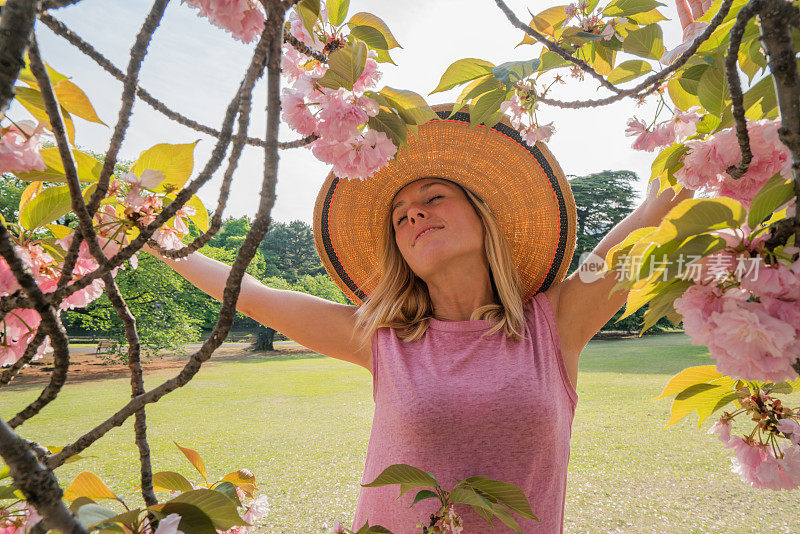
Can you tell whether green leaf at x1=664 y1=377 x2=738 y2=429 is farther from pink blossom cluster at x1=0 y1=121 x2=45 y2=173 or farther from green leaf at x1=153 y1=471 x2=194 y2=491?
pink blossom cluster at x1=0 y1=121 x2=45 y2=173

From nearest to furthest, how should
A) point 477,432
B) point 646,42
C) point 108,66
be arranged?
point 108,66 < point 646,42 < point 477,432

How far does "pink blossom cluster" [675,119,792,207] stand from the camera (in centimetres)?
49

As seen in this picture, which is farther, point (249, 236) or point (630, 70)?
point (630, 70)

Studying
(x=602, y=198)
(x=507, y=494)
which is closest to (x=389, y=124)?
(x=507, y=494)

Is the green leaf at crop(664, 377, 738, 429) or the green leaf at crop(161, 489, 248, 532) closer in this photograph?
the green leaf at crop(161, 489, 248, 532)

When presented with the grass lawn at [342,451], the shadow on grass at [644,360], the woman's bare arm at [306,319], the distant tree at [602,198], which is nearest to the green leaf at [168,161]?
the woman's bare arm at [306,319]

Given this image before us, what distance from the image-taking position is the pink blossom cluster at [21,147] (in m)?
0.43

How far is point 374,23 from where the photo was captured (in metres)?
0.63

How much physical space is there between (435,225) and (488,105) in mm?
527

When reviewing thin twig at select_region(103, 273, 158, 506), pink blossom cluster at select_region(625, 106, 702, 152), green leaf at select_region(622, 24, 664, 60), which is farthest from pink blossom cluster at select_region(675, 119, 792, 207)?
thin twig at select_region(103, 273, 158, 506)

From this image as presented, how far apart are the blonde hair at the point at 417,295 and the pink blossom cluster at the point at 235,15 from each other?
91 centimetres

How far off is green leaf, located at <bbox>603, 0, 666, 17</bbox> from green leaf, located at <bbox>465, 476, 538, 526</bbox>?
83 centimetres

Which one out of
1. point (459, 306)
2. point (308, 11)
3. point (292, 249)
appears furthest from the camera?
point (292, 249)

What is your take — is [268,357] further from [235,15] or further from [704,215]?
[704,215]
